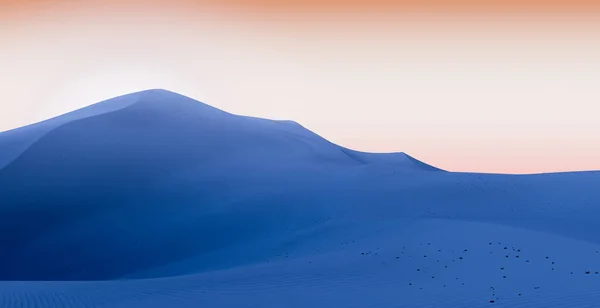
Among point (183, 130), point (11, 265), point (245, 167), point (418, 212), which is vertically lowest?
point (11, 265)

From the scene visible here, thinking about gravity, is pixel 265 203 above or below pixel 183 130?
below

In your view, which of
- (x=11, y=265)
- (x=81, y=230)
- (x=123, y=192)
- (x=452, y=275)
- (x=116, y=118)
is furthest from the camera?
(x=116, y=118)

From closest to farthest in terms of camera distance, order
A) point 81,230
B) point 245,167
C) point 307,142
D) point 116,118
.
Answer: point 81,230
point 245,167
point 116,118
point 307,142

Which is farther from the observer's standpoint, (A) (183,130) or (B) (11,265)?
(A) (183,130)

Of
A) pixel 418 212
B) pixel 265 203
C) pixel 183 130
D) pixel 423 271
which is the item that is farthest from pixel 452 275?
pixel 183 130

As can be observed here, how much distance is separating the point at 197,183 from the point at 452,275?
25.0 m

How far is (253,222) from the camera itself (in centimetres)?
2889

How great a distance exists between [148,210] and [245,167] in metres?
7.32

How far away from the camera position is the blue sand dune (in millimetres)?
12484

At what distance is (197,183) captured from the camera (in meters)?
36.1

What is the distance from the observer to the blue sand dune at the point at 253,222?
12484 mm

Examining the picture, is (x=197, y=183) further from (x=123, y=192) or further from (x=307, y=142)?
(x=307, y=142)

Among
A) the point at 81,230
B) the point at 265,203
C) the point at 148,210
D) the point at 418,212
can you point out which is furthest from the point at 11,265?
the point at 418,212

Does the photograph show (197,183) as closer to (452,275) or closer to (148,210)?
(148,210)
